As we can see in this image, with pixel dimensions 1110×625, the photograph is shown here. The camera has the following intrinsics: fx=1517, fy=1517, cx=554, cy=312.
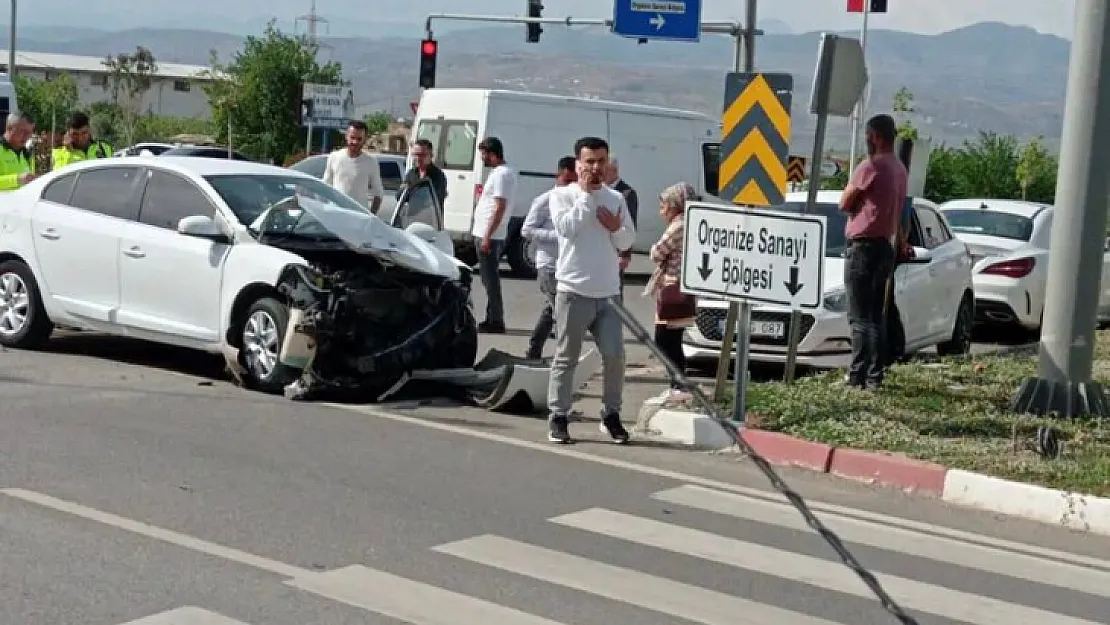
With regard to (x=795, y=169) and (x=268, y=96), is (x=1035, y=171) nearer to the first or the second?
(x=795, y=169)

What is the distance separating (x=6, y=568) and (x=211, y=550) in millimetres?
830

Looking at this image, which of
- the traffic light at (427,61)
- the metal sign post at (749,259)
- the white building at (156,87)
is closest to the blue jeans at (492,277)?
the metal sign post at (749,259)

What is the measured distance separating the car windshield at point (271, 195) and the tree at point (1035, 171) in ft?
99.4

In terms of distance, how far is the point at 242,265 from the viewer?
10641mm

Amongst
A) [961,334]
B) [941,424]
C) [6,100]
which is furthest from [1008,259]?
[6,100]

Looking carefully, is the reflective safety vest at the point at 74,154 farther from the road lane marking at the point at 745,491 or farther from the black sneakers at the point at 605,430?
the black sneakers at the point at 605,430

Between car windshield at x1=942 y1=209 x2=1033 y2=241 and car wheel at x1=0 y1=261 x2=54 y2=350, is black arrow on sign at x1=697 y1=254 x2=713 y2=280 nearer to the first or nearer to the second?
car wheel at x1=0 y1=261 x2=54 y2=350

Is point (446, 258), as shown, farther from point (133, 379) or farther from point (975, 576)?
point (975, 576)

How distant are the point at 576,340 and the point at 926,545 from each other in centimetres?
275

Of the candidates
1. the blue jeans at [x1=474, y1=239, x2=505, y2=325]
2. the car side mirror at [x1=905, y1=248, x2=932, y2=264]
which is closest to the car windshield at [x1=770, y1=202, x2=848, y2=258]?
the car side mirror at [x1=905, y1=248, x2=932, y2=264]

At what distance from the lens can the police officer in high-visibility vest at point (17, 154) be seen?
46.4ft

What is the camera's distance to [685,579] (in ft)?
21.0

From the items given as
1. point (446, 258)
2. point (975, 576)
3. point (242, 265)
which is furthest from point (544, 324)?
point (975, 576)

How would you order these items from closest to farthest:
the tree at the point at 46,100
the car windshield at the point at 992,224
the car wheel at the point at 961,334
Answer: the car wheel at the point at 961,334, the car windshield at the point at 992,224, the tree at the point at 46,100
